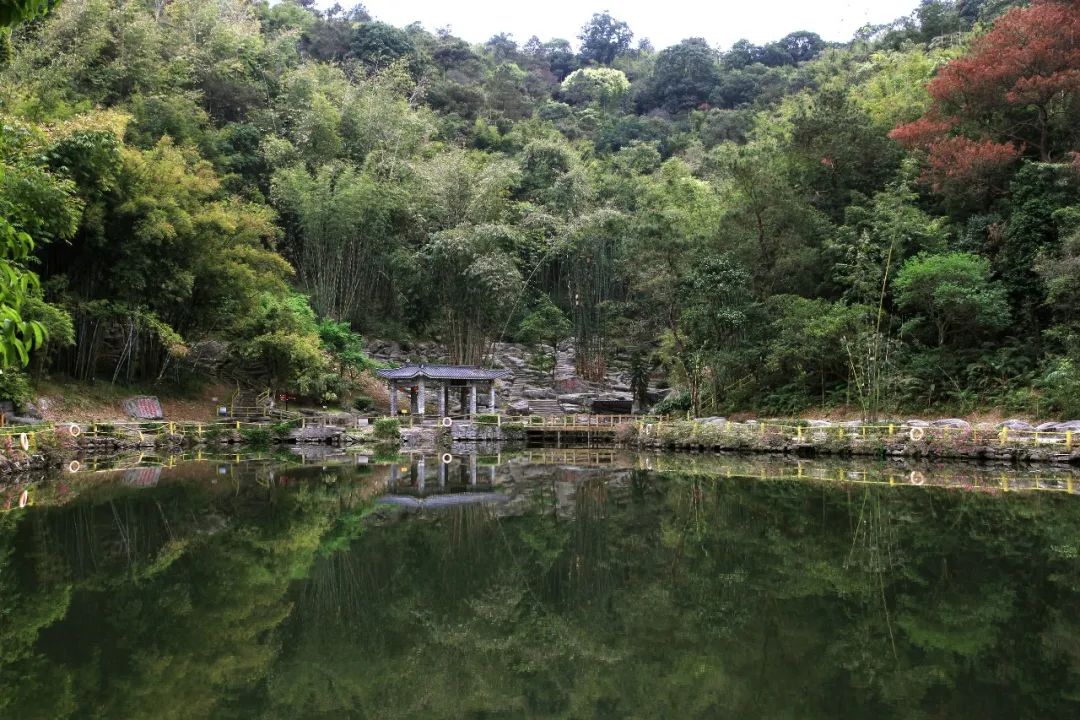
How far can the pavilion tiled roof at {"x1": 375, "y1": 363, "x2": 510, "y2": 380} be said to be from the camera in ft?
83.7

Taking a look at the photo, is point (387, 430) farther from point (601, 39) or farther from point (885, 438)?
point (601, 39)

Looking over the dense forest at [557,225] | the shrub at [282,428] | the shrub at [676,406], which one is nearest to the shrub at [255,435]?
the shrub at [282,428]

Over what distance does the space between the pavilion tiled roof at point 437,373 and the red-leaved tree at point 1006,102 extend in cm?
1462

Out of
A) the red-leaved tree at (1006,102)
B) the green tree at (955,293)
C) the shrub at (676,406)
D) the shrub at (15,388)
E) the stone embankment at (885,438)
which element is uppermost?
the red-leaved tree at (1006,102)

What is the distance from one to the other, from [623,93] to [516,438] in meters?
40.9

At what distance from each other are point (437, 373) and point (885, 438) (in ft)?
45.1

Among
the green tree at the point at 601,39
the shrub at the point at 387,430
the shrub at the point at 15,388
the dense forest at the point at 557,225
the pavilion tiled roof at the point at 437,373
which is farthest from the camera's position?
the green tree at the point at 601,39

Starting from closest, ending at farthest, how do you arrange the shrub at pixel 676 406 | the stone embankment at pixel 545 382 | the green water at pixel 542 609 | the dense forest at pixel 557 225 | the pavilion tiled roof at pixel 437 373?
1. the green water at pixel 542 609
2. the dense forest at pixel 557 225
3. the pavilion tiled roof at pixel 437 373
4. the shrub at pixel 676 406
5. the stone embankment at pixel 545 382

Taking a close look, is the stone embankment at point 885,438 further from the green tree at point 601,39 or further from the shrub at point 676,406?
the green tree at point 601,39

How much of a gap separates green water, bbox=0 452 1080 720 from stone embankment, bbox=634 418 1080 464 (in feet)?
18.2

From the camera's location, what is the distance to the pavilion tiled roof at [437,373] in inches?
1005

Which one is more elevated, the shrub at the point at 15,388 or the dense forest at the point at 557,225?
the dense forest at the point at 557,225

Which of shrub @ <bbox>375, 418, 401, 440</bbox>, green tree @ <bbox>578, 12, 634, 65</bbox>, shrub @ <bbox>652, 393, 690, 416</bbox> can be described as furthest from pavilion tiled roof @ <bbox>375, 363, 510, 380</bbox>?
green tree @ <bbox>578, 12, 634, 65</bbox>

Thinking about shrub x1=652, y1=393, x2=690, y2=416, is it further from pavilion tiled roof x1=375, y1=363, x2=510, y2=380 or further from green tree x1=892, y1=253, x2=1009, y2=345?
green tree x1=892, y1=253, x2=1009, y2=345
